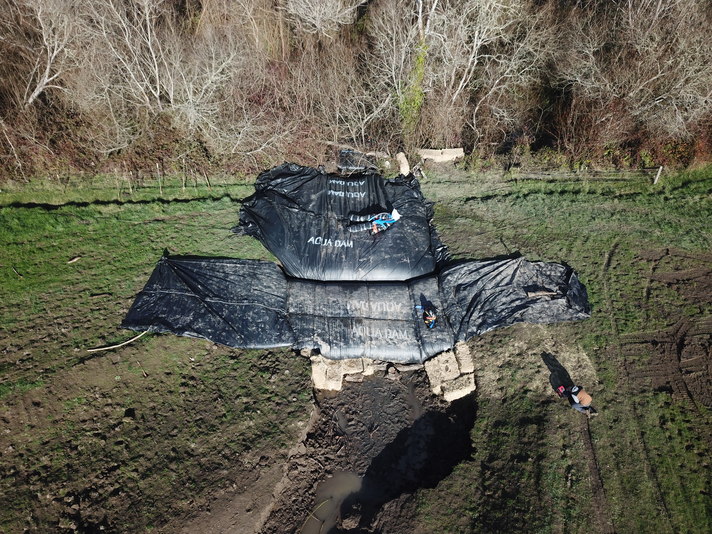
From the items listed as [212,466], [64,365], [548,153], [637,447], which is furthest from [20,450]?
[548,153]

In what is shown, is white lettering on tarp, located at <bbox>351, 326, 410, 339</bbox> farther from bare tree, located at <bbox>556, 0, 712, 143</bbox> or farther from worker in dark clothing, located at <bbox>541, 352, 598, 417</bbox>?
bare tree, located at <bbox>556, 0, 712, 143</bbox>

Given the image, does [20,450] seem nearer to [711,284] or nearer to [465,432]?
[465,432]

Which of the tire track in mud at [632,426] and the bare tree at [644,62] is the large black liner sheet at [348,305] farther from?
the bare tree at [644,62]

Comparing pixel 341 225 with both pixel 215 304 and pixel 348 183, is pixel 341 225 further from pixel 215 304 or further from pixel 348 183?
pixel 215 304

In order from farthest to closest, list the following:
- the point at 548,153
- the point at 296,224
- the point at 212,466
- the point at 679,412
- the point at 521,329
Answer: the point at 548,153
the point at 296,224
the point at 521,329
the point at 679,412
the point at 212,466

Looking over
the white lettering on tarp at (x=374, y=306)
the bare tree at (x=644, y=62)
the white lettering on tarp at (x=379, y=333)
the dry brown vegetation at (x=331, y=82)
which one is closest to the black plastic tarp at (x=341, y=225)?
the white lettering on tarp at (x=374, y=306)

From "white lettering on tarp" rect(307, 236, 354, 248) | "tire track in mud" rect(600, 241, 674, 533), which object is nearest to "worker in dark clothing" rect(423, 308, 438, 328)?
"white lettering on tarp" rect(307, 236, 354, 248)

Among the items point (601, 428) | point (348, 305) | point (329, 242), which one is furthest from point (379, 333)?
point (601, 428)
